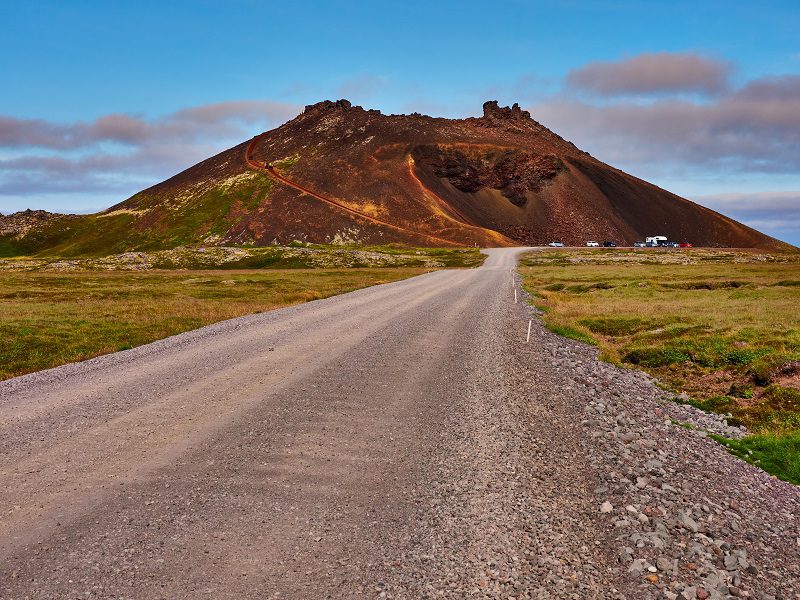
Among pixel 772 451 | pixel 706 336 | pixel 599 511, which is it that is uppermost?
pixel 706 336

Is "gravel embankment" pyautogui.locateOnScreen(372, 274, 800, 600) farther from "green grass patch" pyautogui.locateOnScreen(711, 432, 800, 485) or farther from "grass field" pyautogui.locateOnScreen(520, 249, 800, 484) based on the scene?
"grass field" pyautogui.locateOnScreen(520, 249, 800, 484)

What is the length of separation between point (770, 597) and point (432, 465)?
533cm

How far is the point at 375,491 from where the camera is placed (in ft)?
30.2

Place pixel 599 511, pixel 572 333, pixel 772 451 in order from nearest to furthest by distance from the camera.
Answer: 1. pixel 599 511
2. pixel 772 451
3. pixel 572 333

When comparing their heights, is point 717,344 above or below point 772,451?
above

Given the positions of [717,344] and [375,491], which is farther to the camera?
[717,344]

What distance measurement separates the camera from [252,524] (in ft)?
26.4

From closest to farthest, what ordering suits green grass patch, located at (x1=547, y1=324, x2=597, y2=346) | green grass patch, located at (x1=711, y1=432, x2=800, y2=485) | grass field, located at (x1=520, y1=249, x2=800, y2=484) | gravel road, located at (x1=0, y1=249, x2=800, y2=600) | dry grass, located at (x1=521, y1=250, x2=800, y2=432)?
gravel road, located at (x1=0, y1=249, x2=800, y2=600)
green grass patch, located at (x1=711, y1=432, x2=800, y2=485)
grass field, located at (x1=520, y1=249, x2=800, y2=484)
dry grass, located at (x1=521, y1=250, x2=800, y2=432)
green grass patch, located at (x1=547, y1=324, x2=597, y2=346)

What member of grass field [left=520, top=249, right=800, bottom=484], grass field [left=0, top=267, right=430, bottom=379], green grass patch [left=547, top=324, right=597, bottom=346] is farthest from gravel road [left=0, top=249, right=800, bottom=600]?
green grass patch [left=547, top=324, right=597, bottom=346]

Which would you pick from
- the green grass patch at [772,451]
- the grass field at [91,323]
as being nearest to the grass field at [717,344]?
the green grass patch at [772,451]

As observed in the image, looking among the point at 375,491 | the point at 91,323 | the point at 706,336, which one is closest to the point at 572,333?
the point at 706,336

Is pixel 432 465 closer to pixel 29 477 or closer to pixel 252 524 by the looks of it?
pixel 252 524

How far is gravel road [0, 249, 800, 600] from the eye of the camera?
6941 millimetres

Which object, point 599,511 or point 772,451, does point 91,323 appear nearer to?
point 599,511
